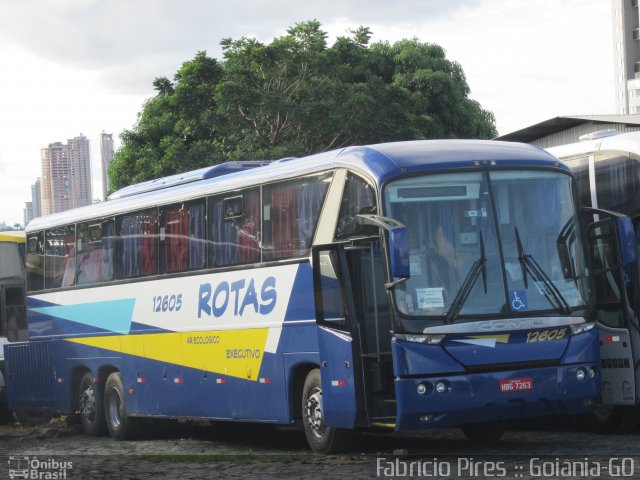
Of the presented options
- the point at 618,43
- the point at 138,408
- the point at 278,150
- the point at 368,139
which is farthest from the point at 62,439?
the point at 618,43

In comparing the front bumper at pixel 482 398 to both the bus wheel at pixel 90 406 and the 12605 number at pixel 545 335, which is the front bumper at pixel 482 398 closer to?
the 12605 number at pixel 545 335

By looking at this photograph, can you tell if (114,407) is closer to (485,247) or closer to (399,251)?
(485,247)

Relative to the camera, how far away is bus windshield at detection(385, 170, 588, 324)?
39.5 feet

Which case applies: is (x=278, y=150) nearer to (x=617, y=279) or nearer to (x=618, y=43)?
(x=617, y=279)

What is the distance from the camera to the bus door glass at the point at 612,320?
1358 centimetres

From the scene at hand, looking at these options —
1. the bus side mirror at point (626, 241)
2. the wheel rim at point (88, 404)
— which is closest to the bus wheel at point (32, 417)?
the wheel rim at point (88, 404)

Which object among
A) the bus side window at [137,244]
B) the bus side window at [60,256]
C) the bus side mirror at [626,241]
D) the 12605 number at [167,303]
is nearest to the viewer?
the bus side mirror at [626,241]

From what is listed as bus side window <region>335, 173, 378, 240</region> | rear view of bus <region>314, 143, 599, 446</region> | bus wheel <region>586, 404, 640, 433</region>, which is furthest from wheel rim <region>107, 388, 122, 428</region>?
bus wheel <region>586, 404, 640, 433</region>

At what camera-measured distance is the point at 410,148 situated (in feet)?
42.0

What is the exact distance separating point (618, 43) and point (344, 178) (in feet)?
320

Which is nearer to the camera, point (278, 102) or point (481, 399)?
point (481, 399)

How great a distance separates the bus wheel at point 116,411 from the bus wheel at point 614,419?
725cm

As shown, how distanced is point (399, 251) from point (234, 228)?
13.4 feet

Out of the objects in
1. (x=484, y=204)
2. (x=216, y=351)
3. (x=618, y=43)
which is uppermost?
(x=618, y=43)
